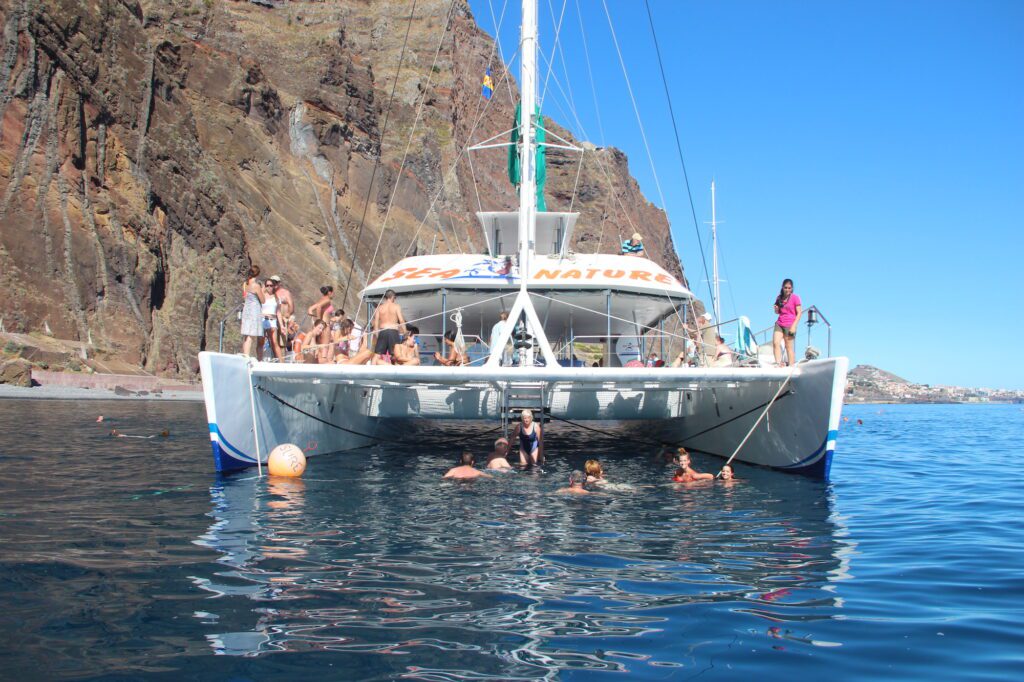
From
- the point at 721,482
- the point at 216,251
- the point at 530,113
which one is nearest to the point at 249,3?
the point at 216,251

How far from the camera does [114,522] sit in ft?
23.7

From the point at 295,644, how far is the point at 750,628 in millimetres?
2486

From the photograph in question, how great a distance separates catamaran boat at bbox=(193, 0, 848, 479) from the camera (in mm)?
10078

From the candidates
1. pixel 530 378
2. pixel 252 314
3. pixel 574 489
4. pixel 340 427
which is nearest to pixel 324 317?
pixel 252 314

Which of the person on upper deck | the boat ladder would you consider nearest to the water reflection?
the boat ladder

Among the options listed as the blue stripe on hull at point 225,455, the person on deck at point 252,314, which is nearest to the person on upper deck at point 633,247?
the person on deck at point 252,314

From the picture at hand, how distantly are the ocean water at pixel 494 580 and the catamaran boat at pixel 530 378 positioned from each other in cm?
108

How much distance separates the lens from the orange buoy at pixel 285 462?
34.5 feet

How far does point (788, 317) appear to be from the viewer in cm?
1074

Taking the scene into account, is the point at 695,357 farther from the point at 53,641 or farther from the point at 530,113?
the point at 53,641

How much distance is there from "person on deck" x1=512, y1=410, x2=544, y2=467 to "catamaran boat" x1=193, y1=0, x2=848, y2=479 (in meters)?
0.26

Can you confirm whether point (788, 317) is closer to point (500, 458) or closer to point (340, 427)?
point (500, 458)

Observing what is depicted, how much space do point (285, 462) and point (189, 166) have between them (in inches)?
1441

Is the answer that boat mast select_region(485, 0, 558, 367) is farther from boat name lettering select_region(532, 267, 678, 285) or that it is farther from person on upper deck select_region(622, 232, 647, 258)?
person on upper deck select_region(622, 232, 647, 258)
